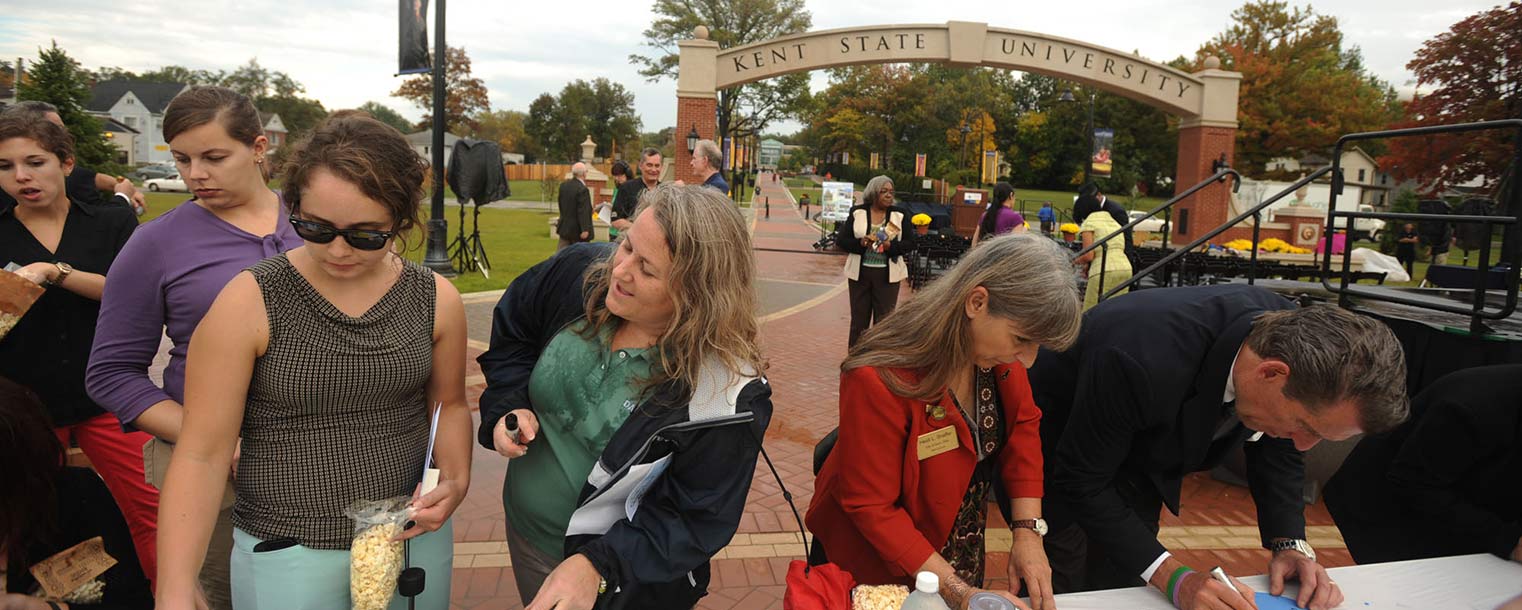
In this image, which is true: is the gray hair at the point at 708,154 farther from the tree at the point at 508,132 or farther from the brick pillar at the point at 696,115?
the tree at the point at 508,132

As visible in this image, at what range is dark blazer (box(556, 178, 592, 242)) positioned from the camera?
1108cm

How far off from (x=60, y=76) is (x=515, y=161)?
168 ft

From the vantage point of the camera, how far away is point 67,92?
66.5 ft

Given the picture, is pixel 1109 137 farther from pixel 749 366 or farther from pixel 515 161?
pixel 515 161

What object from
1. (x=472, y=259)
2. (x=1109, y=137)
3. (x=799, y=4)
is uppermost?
(x=799, y=4)

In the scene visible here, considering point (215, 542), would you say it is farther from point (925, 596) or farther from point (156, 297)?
point (925, 596)

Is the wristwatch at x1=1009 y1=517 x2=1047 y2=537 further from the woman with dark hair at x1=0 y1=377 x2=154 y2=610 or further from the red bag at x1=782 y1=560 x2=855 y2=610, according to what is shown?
the woman with dark hair at x1=0 y1=377 x2=154 y2=610

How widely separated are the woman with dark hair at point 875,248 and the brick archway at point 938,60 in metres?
10.3

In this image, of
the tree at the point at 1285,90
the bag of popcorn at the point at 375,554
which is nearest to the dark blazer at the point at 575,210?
the bag of popcorn at the point at 375,554

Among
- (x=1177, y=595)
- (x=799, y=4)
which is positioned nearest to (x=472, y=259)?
(x=1177, y=595)

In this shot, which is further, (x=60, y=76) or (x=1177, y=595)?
(x=60, y=76)

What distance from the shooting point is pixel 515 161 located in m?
70.8

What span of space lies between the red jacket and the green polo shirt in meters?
0.60

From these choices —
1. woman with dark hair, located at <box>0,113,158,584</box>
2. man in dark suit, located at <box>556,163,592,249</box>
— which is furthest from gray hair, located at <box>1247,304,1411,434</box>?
man in dark suit, located at <box>556,163,592,249</box>
